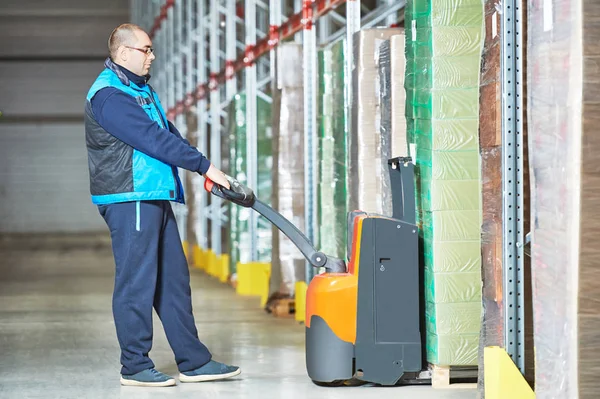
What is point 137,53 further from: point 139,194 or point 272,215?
point 272,215

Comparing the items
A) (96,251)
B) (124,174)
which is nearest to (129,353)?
(124,174)

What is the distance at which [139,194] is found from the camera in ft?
18.7

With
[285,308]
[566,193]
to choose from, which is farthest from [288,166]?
[566,193]

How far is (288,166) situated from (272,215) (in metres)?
3.96

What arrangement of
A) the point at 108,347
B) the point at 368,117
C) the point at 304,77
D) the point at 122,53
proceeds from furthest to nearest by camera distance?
the point at 304,77 → the point at 108,347 → the point at 368,117 → the point at 122,53

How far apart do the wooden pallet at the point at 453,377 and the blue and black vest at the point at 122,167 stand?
158 cm

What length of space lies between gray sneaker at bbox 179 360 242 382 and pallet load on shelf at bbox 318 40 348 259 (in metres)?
1.68

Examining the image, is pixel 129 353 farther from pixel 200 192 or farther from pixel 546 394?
pixel 200 192

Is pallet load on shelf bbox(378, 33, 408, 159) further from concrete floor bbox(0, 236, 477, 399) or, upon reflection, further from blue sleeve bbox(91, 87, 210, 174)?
concrete floor bbox(0, 236, 477, 399)

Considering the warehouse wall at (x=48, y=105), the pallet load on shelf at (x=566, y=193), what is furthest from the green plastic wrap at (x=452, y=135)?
the warehouse wall at (x=48, y=105)

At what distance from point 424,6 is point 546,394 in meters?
2.24

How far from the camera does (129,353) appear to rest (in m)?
5.88

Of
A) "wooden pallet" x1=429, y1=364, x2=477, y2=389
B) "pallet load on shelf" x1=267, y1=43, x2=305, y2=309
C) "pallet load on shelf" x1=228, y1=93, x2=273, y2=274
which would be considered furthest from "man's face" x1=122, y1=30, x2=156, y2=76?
"pallet load on shelf" x1=228, y1=93, x2=273, y2=274

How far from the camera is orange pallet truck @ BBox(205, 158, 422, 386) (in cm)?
558
